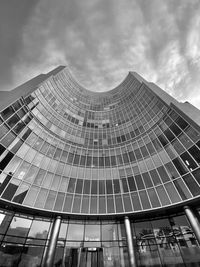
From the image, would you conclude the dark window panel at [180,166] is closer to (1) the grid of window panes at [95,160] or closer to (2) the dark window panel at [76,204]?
(1) the grid of window panes at [95,160]

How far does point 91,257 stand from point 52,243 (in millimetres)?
4639

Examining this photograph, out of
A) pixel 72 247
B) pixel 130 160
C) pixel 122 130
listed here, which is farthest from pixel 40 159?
pixel 122 130

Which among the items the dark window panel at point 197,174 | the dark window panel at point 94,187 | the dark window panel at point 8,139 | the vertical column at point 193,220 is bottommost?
the vertical column at point 193,220

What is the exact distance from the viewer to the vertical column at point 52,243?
12.1 metres

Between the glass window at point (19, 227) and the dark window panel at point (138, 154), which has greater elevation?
the dark window panel at point (138, 154)

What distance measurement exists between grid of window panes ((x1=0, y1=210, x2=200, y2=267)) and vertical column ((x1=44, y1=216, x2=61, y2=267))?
42.4 inches

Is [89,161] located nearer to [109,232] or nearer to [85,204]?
[85,204]

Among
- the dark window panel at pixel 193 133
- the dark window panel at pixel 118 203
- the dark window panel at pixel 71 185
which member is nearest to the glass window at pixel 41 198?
the dark window panel at pixel 71 185

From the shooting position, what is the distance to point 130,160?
70.5 ft

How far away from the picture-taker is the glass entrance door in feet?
44.5

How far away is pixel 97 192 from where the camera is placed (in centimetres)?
1828

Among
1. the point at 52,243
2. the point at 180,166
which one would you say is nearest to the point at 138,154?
the point at 180,166

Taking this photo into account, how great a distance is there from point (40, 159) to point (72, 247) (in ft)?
38.2

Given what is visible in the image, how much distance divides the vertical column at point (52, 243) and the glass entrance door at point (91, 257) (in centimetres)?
338
